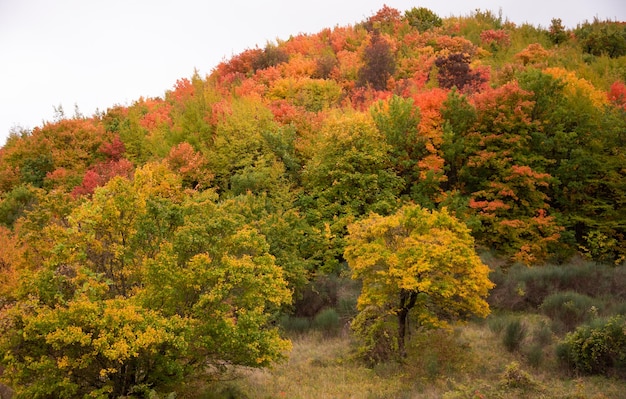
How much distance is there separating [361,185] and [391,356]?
11467 mm

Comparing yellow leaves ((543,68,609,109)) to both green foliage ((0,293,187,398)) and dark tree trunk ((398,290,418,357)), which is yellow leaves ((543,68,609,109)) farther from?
green foliage ((0,293,187,398))

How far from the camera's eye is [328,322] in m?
23.5

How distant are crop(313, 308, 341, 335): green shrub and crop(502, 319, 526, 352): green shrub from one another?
278 inches

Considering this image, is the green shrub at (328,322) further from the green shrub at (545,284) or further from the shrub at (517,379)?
the shrub at (517,379)

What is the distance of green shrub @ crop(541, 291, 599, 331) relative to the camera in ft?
68.9

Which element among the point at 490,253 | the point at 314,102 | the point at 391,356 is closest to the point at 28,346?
the point at 391,356

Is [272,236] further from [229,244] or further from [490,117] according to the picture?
[490,117]

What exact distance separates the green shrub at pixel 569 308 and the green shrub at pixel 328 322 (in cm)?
895

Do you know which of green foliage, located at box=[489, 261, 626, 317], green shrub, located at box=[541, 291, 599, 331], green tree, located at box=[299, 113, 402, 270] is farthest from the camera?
green tree, located at box=[299, 113, 402, 270]

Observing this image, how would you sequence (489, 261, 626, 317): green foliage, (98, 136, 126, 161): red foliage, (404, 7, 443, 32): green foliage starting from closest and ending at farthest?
(489, 261, 626, 317): green foliage < (98, 136, 126, 161): red foliage < (404, 7, 443, 32): green foliage

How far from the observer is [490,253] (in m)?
25.9

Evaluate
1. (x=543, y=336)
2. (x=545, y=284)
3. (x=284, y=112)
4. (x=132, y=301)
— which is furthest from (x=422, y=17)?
(x=132, y=301)

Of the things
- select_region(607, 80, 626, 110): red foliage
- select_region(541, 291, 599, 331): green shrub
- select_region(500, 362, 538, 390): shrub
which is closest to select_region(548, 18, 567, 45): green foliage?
select_region(607, 80, 626, 110): red foliage

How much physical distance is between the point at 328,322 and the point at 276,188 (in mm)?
8428
